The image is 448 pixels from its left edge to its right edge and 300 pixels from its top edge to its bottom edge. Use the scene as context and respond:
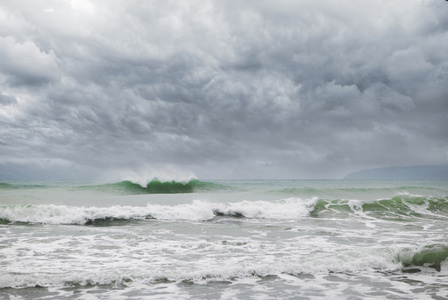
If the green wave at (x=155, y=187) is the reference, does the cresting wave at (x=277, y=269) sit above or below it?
below

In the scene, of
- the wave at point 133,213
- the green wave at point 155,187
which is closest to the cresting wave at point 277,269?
the wave at point 133,213

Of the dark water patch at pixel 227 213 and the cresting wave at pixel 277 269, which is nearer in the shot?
the cresting wave at pixel 277 269

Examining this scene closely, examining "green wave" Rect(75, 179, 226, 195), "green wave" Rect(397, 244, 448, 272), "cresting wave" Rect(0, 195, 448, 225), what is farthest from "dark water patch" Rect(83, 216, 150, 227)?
"green wave" Rect(75, 179, 226, 195)

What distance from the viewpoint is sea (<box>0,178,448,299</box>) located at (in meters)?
5.56

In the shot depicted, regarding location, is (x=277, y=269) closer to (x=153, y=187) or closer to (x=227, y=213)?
(x=227, y=213)

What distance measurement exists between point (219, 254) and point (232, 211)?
7324 millimetres

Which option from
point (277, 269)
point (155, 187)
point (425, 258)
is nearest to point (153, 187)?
point (155, 187)

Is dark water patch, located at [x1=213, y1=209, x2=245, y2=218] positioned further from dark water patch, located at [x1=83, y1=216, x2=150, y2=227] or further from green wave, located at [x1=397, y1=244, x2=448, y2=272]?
green wave, located at [x1=397, y1=244, x2=448, y2=272]

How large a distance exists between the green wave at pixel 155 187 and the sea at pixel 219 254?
15.3 m

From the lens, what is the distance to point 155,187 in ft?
104

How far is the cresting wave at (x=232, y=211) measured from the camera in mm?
13398

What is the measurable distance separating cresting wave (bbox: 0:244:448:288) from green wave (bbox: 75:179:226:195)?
75.9ft

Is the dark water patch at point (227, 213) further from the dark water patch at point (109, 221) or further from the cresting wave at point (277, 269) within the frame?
the cresting wave at point (277, 269)

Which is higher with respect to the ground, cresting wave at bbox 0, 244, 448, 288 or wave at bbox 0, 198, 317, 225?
wave at bbox 0, 198, 317, 225
